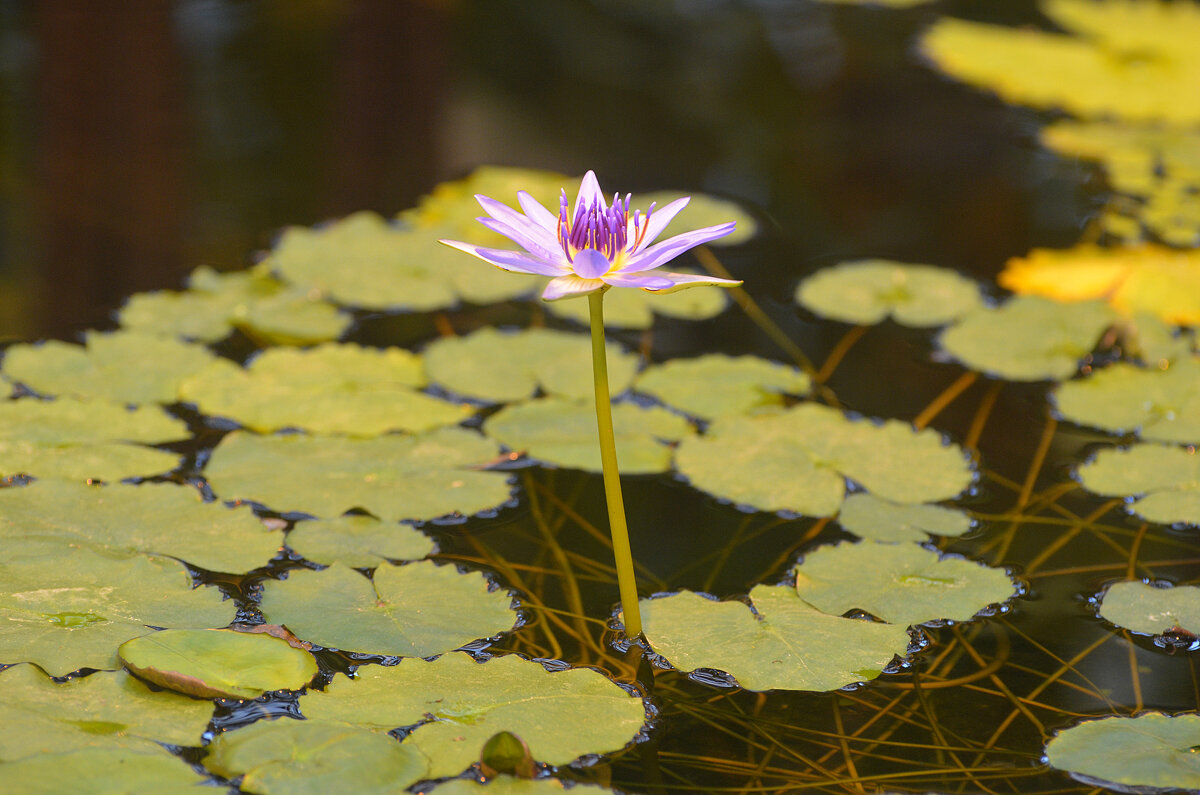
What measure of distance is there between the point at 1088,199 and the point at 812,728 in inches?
80.3

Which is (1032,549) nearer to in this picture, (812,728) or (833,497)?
(833,497)

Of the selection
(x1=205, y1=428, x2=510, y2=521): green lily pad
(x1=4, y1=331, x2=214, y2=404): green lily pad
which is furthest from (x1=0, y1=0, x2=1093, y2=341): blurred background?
(x1=205, y1=428, x2=510, y2=521): green lily pad

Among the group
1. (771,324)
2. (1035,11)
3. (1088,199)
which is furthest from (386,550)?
(1035,11)


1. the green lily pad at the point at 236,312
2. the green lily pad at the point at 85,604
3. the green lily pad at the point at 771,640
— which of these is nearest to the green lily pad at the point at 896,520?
the green lily pad at the point at 771,640

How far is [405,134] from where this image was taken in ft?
9.75

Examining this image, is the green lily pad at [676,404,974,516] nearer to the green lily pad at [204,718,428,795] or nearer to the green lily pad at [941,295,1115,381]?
the green lily pad at [941,295,1115,381]

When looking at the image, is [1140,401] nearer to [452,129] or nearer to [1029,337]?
[1029,337]

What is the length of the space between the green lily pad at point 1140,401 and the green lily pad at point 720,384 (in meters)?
0.48

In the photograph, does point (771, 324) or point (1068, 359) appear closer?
point (1068, 359)

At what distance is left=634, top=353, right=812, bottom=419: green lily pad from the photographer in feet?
6.23

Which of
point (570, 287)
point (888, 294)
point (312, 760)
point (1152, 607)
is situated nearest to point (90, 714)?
point (312, 760)

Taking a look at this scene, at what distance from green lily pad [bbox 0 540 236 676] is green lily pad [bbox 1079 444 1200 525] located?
1.34 metres

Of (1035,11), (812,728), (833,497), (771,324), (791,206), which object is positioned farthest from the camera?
(1035,11)

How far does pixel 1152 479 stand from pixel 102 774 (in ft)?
5.07
